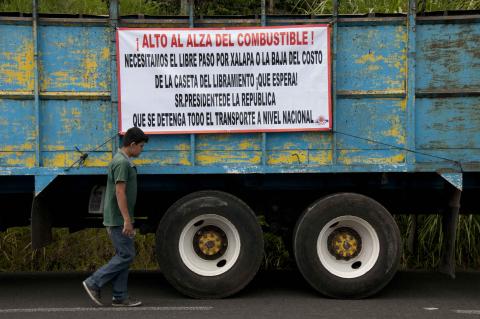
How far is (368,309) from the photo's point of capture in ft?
23.0

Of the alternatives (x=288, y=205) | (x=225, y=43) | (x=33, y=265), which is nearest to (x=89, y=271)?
(x=33, y=265)

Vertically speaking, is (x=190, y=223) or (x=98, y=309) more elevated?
(x=190, y=223)

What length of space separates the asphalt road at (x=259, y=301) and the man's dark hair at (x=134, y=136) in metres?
1.55

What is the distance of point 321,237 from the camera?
7.48 m

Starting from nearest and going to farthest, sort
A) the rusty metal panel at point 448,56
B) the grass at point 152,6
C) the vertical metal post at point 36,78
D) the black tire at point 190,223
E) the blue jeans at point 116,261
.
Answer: the blue jeans at point 116,261 → the vertical metal post at point 36,78 → the black tire at point 190,223 → the rusty metal panel at point 448,56 → the grass at point 152,6

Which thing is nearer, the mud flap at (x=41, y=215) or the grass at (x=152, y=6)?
the mud flap at (x=41, y=215)

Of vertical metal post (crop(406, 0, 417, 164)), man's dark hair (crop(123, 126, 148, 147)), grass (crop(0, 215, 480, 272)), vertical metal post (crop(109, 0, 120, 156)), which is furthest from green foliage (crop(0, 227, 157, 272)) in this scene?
vertical metal post (crop(406, 0, 417, 164))

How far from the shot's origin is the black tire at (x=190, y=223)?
739 centimetres

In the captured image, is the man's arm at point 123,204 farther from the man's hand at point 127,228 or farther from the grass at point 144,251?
the grass at point 144,251

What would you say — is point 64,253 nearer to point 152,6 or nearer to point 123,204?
point 123,204

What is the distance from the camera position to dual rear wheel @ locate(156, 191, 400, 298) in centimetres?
739

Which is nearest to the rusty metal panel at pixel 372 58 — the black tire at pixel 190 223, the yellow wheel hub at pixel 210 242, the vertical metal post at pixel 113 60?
the black tire at pixel 190 223

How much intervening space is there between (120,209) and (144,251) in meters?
3.27

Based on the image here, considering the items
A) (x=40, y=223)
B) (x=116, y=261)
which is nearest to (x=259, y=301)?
(x=116, y=261)
